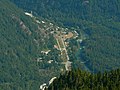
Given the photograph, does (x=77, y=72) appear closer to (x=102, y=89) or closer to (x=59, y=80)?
(x=59, y=80)

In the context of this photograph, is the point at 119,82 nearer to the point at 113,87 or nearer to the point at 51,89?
the point at 113,87

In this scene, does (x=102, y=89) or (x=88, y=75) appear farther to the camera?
(x=88, y=75)

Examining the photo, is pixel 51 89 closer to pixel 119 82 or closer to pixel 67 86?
pixel 67 86

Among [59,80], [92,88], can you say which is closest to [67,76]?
[59,80]

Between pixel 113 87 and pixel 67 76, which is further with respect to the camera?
pixel 67 76

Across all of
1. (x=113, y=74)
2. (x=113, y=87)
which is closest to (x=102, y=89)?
(x=113, y=87)
